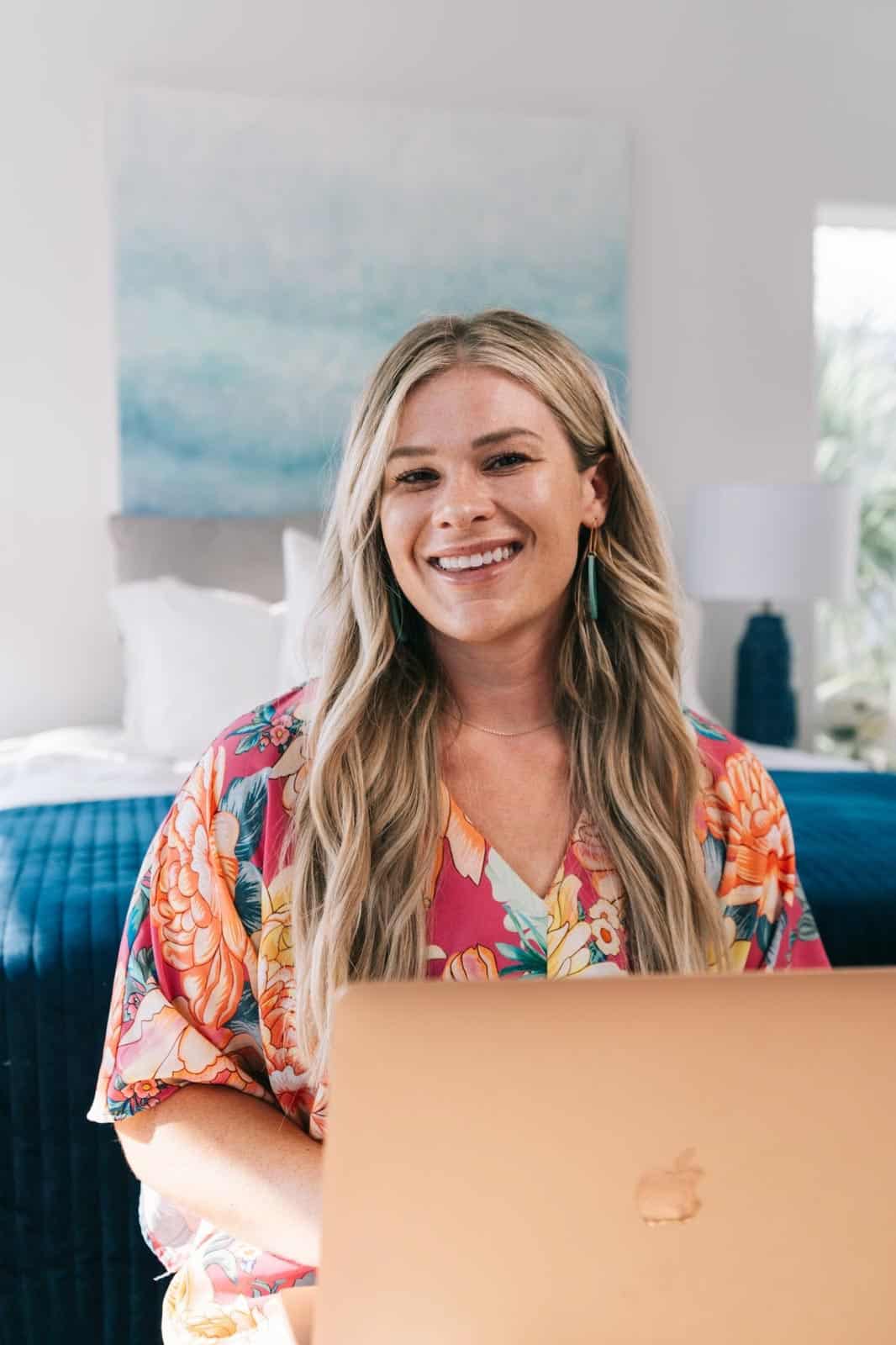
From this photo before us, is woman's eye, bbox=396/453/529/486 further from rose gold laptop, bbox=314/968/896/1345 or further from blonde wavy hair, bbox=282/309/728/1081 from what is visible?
rose gold laptop, bbox=314/968/896/1345

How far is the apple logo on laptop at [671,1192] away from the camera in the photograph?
0.62 metres

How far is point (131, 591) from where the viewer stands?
3.54 meters

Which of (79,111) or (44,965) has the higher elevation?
(79,111)

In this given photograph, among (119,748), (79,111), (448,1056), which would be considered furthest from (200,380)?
(448,1056)

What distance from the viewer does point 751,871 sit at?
1.28 meters

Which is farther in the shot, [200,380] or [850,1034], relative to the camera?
[200,380]

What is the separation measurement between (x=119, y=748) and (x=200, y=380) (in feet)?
3.84

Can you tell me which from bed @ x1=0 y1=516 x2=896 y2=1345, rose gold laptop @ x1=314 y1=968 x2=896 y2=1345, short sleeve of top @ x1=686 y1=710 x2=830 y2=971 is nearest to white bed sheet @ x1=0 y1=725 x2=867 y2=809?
bed @ x1=0 y1=516 x2=896 y2=1345

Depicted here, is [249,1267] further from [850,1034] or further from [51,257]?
[51,257]

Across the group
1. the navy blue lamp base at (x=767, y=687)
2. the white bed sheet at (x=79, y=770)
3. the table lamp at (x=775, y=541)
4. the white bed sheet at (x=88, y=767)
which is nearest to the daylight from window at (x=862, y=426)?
the navy blue lamp base at (x=767, y=687)

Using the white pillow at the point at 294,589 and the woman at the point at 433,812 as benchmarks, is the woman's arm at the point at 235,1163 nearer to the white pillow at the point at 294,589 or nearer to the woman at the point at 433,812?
the woman at the point at 433,812

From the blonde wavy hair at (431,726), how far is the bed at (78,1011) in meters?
0.73

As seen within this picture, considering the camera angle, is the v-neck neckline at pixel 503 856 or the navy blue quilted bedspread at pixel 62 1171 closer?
the v-neck neckline at pixel 503 856

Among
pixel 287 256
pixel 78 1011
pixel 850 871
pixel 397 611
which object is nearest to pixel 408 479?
pixel 397 611
